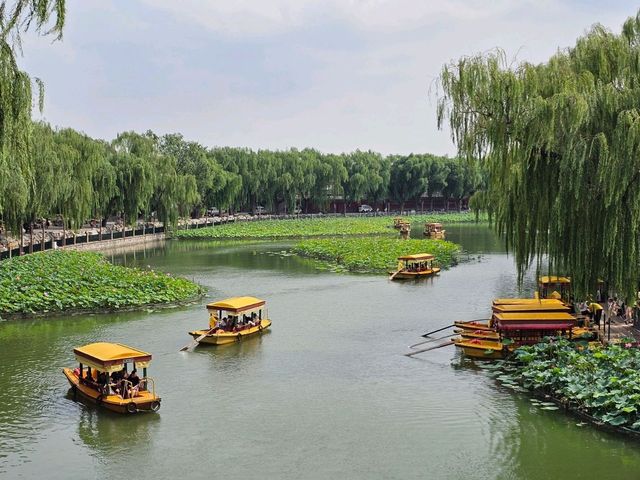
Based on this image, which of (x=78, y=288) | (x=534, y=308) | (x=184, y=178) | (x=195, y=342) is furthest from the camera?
(x=184, y=178)

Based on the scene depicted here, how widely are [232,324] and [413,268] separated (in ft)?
50.2

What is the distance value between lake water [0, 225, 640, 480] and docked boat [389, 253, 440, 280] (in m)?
9.02

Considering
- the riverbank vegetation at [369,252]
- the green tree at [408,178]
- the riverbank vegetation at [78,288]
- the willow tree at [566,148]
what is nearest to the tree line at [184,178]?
the green tree at [408,178]

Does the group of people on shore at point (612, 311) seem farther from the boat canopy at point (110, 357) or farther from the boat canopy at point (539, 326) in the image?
the boat canopy at point (110, 357)

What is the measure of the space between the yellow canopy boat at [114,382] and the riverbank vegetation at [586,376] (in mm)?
7565

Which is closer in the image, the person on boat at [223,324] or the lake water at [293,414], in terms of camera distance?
the lake water at [293,414]

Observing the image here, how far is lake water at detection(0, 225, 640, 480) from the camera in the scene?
1160 centimetres

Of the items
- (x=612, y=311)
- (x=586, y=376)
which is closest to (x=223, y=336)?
(x=586, y=376)

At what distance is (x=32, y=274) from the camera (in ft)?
86.5

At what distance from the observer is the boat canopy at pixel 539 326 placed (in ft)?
54.5

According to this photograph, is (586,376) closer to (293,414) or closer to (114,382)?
(293,414)

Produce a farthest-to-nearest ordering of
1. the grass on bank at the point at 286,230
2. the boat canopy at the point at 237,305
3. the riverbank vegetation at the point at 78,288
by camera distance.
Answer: the grass on bank at the point at 286,230 < the riverbank vegetation at the point at 78,288 < the boat canopy at the point at 237,305

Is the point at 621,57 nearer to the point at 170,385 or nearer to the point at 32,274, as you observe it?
the point at 170,385

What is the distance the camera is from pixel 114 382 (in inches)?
567
